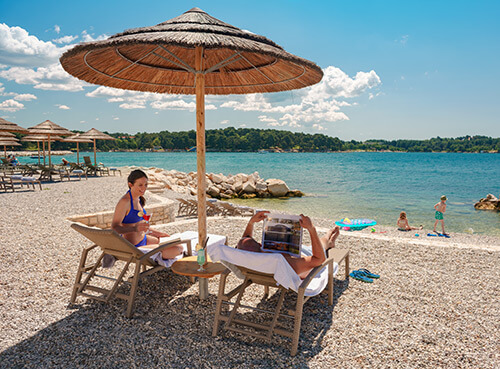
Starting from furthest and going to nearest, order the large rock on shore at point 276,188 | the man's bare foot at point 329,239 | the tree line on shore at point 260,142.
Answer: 1. the tree line on shore at point 260,142
2. the large rock on shore at point 276,188
3. the man's bare foot at point 329,239

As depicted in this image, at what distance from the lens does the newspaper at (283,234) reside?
3473mm

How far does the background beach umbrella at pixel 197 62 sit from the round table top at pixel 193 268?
1.11 ft

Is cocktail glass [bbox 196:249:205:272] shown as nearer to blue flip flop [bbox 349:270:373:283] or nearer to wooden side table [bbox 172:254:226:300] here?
wooden side table [bbox 172:254:226:300]

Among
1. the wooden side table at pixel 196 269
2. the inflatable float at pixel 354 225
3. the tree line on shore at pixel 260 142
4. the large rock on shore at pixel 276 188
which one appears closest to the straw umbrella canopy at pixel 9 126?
the inflatable float at pixel 354 225

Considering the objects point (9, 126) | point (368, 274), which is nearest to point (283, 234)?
point (368, 274)

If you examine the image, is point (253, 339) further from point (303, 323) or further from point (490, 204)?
point (490, 204)

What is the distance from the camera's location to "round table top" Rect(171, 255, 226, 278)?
333cm

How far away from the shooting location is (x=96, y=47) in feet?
10.2

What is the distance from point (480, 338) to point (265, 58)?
3.80 metres

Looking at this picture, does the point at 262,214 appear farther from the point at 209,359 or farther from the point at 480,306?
the point at 480,306

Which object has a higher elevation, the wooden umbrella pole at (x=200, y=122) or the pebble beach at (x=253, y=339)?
the wooden umbrella pole at (x=200, y=122)

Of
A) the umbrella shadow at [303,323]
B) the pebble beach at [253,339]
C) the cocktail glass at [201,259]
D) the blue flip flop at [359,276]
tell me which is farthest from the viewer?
the blue flip flop at [359,276]

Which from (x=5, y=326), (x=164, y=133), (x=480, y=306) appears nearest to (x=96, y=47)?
(x=5, y=326)

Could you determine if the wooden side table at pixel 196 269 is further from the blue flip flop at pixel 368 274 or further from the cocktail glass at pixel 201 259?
the blue flip flop at pixel 368 274
